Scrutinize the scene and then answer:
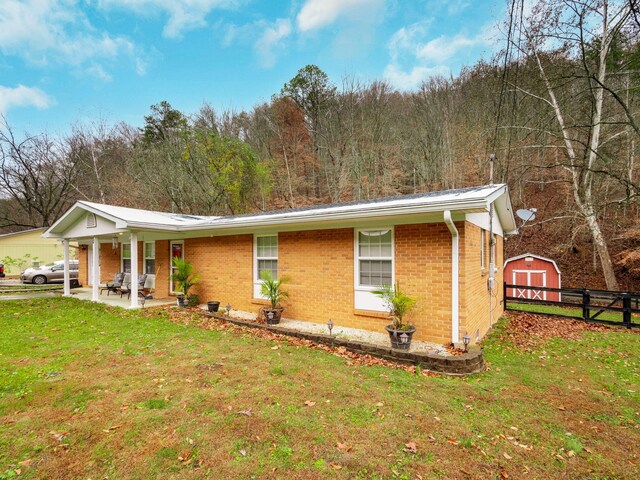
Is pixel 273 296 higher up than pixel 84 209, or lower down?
lower down

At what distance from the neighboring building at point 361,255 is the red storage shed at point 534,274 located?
442cm

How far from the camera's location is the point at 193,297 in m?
9.89

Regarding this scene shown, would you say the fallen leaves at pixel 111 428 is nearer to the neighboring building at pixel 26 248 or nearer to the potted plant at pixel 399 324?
the potted plant at pixel 399 324

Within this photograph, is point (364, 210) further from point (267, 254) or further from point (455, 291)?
point (267, 254)

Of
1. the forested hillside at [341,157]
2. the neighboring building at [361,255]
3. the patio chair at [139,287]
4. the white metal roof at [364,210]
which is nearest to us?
the white metal roof at [364,210]

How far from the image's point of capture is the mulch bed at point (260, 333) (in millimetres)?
5270

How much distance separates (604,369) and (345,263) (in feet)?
16.5

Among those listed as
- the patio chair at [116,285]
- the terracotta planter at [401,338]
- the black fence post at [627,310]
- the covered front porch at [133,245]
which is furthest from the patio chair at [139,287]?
the black fence post at [627,310]

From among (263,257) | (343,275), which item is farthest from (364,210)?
(263,257)

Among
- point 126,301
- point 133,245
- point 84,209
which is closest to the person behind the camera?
point 133,245

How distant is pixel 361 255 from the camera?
22.9 ft

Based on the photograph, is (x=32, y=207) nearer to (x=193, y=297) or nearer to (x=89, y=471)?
(x=193, y=297)

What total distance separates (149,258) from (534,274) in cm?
1698

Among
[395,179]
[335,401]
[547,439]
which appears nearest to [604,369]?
[547,439]
